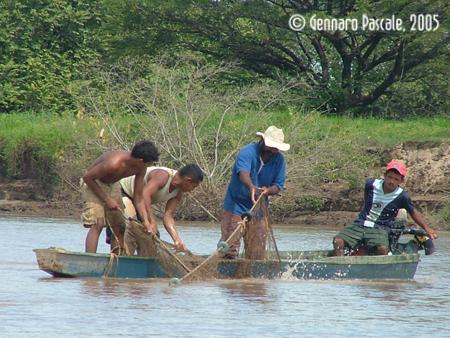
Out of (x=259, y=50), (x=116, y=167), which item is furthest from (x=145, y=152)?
(x=259, y=50)

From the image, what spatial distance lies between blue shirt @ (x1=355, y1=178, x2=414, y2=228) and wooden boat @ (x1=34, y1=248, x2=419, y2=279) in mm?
436

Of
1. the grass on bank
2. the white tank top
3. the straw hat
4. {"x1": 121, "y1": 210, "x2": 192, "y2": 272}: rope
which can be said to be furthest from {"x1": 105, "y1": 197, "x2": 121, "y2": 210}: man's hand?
the grass on bank

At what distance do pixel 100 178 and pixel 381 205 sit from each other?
2986 millimetres

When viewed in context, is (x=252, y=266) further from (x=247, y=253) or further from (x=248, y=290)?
(x=248, y=290)

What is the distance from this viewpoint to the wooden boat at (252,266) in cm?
Result: 1258

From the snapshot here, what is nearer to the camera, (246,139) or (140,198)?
(140,198)

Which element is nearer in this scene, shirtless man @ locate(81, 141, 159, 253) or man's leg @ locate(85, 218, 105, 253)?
shirtless man @ locate(81, 141, 159, 253)

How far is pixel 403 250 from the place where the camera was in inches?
553

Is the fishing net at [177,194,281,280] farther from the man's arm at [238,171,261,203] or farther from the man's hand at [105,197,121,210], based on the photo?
the man's hand at [105,197,121,210]

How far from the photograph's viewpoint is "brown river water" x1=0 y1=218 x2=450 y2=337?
9.90m

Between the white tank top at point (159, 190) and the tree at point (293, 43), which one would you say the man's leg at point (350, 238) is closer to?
the white tank top at point (159, 190)

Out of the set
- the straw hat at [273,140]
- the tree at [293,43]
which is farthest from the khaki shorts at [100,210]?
the tree at [293,43]

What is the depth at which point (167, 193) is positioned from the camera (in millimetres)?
12922

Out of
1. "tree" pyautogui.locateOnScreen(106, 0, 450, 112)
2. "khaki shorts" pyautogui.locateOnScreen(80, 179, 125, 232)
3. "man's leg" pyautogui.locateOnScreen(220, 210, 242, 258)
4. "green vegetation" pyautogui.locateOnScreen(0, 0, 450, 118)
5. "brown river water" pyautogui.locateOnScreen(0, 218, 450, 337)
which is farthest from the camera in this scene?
"tree" pyautogui.locateOnScreen(106, 0, 450, 112)
